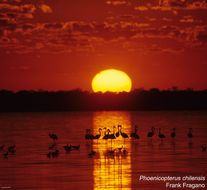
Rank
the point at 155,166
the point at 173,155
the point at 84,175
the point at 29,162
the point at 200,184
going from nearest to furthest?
1. the point at 200,184
2. the point at 84,175
3. the point at 155,166
4. the point at 29,162
5. the point at 173,155

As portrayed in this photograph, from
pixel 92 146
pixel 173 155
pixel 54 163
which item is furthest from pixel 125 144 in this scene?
pixel 54 163

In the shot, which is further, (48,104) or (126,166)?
(48,104)

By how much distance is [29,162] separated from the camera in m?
31.7

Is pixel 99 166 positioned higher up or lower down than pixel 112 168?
higher up

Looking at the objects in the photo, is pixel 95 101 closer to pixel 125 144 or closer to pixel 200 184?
pixel 125 144

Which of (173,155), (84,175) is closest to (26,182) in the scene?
(84,175)

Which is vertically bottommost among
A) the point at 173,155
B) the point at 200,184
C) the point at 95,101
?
the point at 200,184

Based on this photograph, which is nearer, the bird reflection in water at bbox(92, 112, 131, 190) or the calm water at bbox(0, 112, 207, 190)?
the bird reflection in water at bbox(92, 112, 131, 190)

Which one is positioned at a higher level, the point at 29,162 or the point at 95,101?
the point at 95,101

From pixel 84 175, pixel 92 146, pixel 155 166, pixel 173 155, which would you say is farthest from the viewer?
pixel 92 146

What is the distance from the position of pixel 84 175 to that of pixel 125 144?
1541cm

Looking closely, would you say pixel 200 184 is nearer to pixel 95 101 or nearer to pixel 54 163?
pixel 54 163

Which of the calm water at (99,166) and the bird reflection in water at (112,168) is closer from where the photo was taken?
the bird reflection in water at (112,168)

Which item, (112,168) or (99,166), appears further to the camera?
(99,166)
